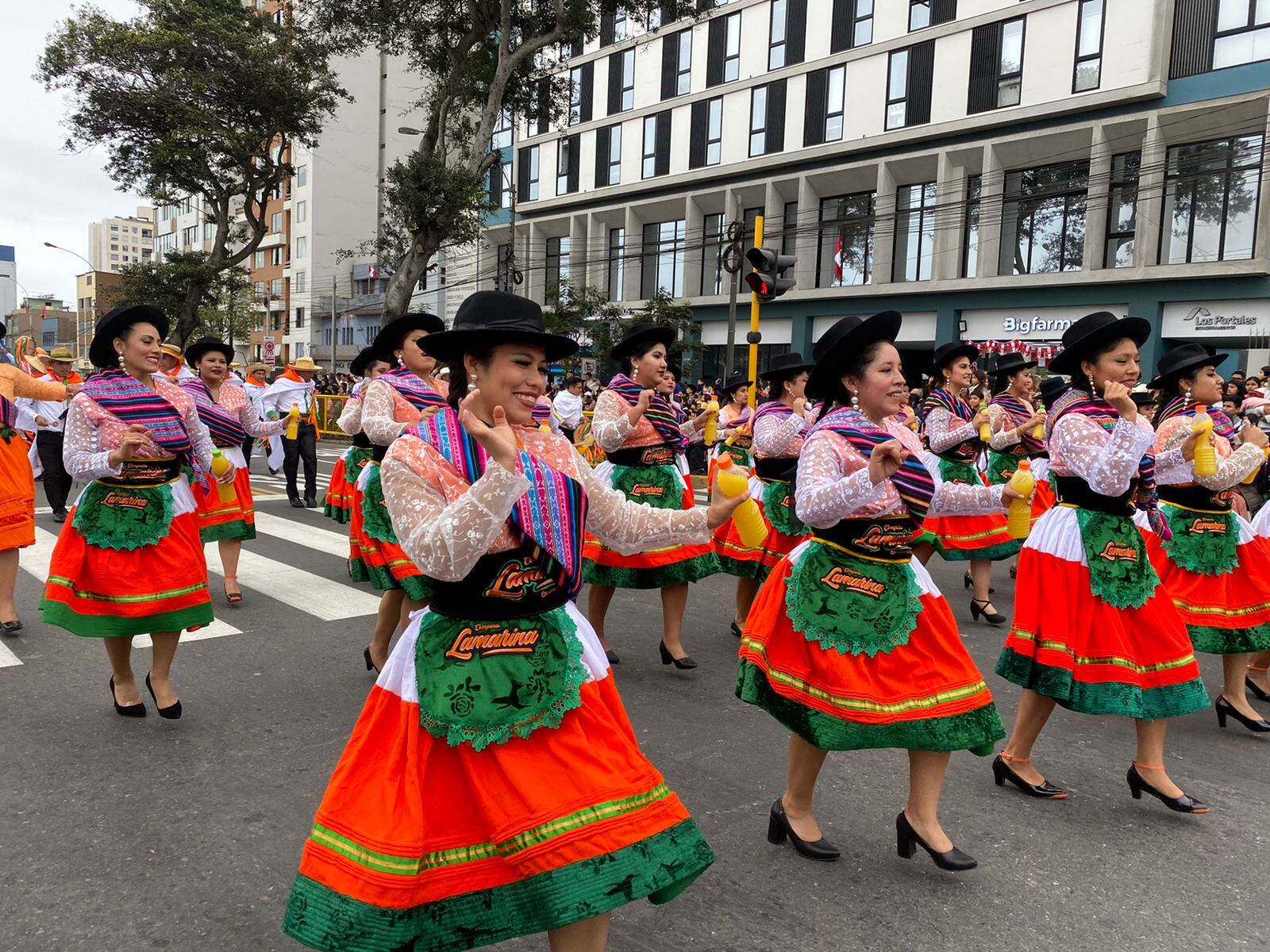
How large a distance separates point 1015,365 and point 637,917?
6.44 metres

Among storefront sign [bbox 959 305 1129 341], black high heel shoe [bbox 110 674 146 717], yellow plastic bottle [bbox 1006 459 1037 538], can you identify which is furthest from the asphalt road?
storefront sign [bbox 959 305 1129 341]

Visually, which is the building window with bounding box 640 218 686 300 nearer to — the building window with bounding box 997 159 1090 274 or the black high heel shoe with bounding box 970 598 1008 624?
the building window with bounding box 997 159 1090 274

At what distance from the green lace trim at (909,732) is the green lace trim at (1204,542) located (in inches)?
99.7

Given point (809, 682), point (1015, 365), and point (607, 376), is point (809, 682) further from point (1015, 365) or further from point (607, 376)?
point (607, 376)

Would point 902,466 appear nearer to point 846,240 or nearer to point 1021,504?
point 1021,504

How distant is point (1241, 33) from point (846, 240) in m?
11.4

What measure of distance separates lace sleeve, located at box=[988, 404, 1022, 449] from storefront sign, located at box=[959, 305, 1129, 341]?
60.8 feet

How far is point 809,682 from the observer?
3393 millimetres

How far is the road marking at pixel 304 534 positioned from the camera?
1022 centimetres

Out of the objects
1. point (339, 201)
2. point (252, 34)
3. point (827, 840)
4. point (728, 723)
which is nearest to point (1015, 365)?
Result: point (728, 723)

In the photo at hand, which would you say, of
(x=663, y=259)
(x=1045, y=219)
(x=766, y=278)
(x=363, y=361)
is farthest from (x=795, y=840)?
(x=663, y=259)

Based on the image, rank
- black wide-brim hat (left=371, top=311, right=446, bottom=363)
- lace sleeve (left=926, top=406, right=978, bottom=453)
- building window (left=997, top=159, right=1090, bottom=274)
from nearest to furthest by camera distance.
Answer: black wide-brim hat (left=371, top=311, right=446, bottom=363)
lace sleeve (left=926, top=406, right=978, bottom=453)
building window (left=997, top=159, right=1090, bottom=274)

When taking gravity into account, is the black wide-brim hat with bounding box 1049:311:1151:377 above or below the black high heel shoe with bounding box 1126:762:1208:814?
above

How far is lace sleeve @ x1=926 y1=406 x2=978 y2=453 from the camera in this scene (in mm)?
7773
